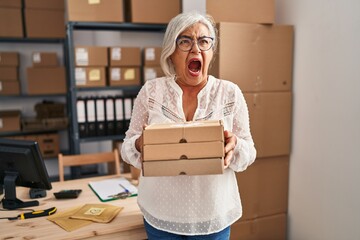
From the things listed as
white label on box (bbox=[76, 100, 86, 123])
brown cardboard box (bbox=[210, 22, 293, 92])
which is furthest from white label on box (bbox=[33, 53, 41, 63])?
brown cardboard box (bbox=[210, 22, 293, 92])

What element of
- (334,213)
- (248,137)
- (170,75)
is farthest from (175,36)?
(334,213)

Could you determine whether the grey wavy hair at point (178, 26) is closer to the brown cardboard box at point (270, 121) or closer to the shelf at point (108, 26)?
the brown cardboard box at point (270, 121)

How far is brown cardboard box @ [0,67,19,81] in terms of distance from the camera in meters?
3.20

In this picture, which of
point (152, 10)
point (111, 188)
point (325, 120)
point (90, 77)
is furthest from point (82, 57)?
point (325, 120)

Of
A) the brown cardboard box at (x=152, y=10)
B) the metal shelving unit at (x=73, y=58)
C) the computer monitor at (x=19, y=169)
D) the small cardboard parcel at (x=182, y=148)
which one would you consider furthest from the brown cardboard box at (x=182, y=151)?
the brown cardboard box at (x=152, y=10)

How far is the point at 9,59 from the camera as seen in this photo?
3.20m

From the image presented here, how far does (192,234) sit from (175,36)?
70 centimetres

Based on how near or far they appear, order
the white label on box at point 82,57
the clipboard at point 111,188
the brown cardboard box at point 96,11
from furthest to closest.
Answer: the white label on box at point 82,57
the brown cardboard box at point 96,11
the clipboard at point 111,188

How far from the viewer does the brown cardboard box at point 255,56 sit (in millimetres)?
2008

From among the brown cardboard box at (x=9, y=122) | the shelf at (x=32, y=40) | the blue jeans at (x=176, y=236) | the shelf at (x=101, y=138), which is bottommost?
the blue jeans at (x=176, y=236)

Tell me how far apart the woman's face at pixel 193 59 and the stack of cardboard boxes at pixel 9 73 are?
252 cm

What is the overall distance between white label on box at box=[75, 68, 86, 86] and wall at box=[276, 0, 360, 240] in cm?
155

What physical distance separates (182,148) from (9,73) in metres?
2.79

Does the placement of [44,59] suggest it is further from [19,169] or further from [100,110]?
[19,169]
